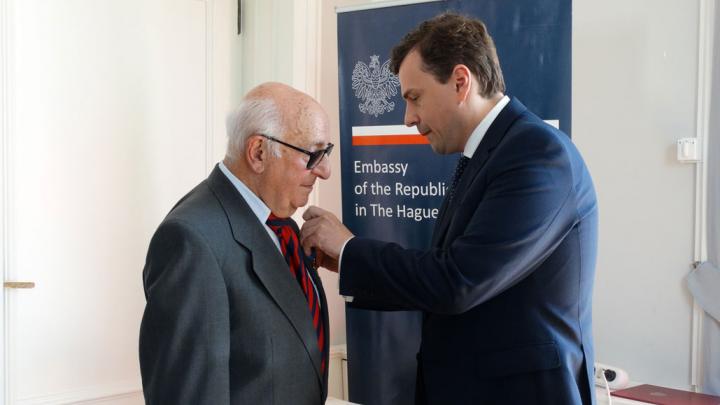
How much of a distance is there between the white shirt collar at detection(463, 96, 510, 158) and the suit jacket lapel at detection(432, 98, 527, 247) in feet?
0.05

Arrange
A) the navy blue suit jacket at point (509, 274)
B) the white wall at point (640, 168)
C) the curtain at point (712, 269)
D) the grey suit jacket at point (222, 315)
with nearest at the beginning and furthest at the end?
the grey suit jacket at point (222, 315) → the navy blue suit jacket at point (509, 274) → the curtain at point (712, 269) → the white wall at point (640, 168)

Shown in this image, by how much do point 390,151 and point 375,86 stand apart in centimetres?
28

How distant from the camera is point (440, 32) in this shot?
1803 mm

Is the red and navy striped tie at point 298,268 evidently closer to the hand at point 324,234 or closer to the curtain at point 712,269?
the hand at point 324,234

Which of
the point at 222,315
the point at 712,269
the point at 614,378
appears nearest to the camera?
the point at 222,315

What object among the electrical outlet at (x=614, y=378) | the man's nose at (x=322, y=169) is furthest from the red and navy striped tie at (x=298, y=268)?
the electrical outlet at (x=614, y=378)

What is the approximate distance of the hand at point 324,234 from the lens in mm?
1826

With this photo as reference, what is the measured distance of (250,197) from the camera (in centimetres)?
173

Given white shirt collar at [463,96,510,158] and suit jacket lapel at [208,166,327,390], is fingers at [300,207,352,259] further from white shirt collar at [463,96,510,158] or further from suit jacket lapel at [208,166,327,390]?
white shirt collar at [463,96,510,158]

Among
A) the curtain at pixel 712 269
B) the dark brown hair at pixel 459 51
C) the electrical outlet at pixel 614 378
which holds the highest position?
the dark brown hair at pixel 459 51

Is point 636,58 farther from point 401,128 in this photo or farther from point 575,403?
point 575,403

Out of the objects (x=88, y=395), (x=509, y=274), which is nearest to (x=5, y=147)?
→ (x=88, y=395)

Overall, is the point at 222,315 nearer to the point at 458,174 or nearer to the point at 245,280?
the point at 245,280

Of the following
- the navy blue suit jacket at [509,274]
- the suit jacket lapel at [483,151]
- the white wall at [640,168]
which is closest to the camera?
the navy blue suit jacket at [509,274]
